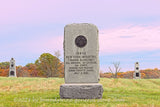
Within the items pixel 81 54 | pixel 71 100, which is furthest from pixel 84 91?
pixel 81 54

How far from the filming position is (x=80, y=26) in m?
11.7

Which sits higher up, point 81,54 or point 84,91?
point 81,54

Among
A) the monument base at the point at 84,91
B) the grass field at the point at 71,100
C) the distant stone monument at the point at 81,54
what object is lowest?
the grass field at the point at 71,100

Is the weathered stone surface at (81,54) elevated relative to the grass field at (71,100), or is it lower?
elevated

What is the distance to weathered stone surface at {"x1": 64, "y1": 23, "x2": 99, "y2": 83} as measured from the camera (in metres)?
11.6

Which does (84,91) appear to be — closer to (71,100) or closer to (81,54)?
(71,100)

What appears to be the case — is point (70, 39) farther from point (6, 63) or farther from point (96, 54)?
point (6, 63)

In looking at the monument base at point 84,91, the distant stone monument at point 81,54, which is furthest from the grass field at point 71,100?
the distant stone monument at point 81,54

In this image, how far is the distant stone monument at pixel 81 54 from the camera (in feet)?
38.0

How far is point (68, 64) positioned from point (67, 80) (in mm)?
907

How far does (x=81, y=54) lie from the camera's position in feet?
38.1

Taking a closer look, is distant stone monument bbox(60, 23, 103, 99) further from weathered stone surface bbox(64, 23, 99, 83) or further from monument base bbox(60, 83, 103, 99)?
monument base bbox(60, 83, 103, 99)

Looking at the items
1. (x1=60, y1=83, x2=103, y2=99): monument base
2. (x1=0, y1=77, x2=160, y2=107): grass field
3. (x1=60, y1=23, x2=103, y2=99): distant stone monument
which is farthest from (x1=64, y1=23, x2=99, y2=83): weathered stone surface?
(x1=0, y1=77, x2=160, y2=107): grass field

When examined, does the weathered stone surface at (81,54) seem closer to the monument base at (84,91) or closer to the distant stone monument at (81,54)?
the distant stone monument at (81,54)
